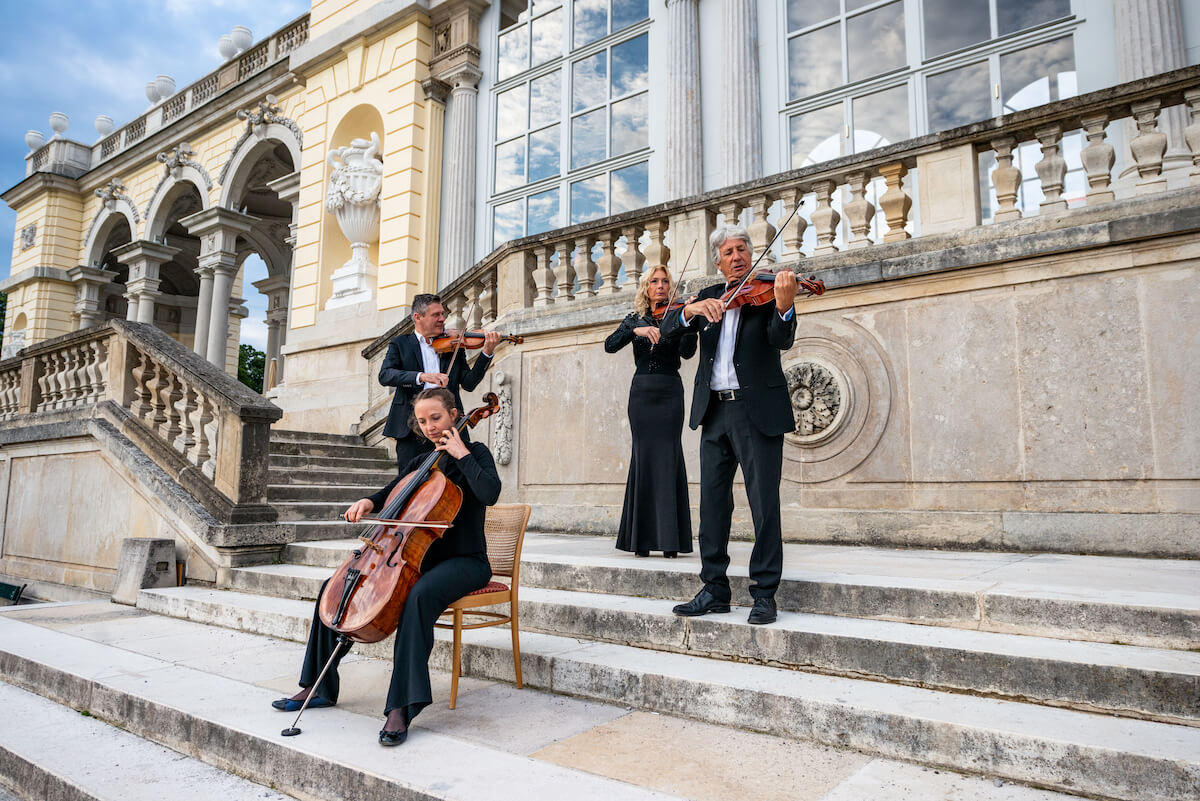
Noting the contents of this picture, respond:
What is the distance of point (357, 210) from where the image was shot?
12961 mm

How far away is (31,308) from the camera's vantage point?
22047 mm

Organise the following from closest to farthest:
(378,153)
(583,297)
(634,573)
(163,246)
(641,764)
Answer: (641,764) < (634,573) < (583,297) < (378,153) < (163,246)

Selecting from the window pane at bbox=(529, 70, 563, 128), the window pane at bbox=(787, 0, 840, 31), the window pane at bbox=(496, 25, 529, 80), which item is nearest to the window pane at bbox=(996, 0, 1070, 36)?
the window pane at bbox=(787, 0, 840, 31)

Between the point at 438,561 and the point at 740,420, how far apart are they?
1.50 m

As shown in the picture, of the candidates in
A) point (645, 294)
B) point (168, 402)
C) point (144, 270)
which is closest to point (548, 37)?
point (168, 402)

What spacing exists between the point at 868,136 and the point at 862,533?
5158 millimetres

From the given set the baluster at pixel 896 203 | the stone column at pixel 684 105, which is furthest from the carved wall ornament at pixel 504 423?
the baluster at pixel 896 203

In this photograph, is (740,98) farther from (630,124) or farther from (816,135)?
(630,124)

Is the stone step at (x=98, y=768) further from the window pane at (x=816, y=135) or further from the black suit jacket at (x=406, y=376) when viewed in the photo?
the window pane at (x=816, y=135)

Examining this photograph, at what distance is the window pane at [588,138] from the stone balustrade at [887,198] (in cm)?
387

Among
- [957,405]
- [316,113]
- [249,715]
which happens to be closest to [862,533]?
[957,405]

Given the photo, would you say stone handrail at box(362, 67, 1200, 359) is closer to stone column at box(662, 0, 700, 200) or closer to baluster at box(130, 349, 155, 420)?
stone column at box(662, 0, 700, 200)

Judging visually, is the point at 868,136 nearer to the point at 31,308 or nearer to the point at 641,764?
the point at 641,764

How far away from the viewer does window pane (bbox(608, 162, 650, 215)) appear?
10445mm
